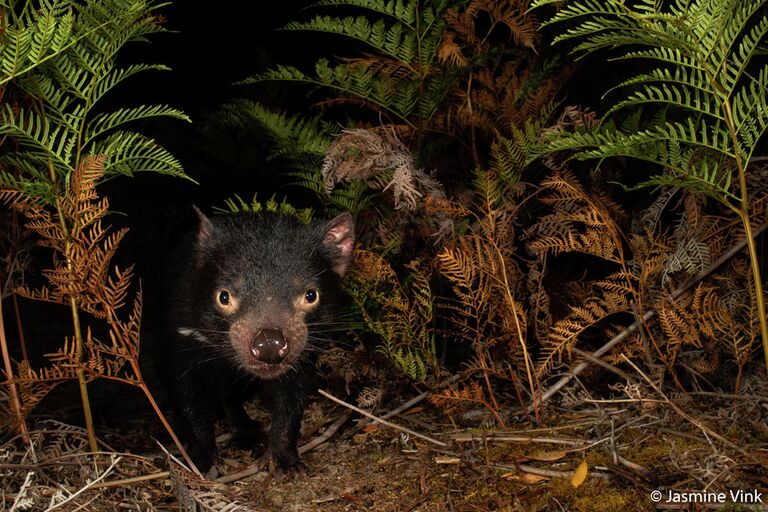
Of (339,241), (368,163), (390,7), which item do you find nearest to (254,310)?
(339,241)

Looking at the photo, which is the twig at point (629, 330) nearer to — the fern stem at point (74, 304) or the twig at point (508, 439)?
the twig at point (508, 439)

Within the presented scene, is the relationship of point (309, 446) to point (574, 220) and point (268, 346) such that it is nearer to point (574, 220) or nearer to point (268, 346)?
point (268, 346)

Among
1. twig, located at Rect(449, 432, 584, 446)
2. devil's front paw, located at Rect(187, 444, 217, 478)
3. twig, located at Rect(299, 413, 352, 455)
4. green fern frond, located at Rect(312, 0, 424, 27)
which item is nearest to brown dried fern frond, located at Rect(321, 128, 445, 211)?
green fern frond, located at Rect(312, 0, 424, 27)

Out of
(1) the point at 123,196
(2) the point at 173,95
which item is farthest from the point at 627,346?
(2) the point at 173,95

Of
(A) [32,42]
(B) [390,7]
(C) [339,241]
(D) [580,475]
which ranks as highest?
(B) [390,7]

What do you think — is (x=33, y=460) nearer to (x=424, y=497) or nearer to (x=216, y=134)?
(x=424, y=497)

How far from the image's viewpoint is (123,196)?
7.00 m

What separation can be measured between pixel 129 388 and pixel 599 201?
3.33m

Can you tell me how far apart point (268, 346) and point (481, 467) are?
44.1 inches

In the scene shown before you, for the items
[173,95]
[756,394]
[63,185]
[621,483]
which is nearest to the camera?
[621,483]

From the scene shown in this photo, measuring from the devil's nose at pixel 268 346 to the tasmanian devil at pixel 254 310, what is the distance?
0.15 feet

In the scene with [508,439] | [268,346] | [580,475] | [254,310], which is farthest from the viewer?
[254,310]

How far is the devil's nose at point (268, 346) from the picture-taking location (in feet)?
12.2

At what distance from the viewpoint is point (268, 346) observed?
3.73m
